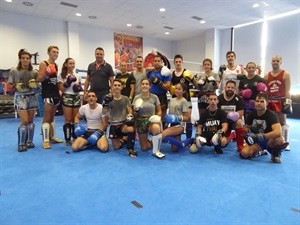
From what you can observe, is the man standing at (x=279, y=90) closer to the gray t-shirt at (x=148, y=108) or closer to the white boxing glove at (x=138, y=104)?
the gray t-shirt at (x=148, y=108)

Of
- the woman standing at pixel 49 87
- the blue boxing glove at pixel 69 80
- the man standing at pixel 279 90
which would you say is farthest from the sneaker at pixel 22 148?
Result: the man standing at pixel 279 90

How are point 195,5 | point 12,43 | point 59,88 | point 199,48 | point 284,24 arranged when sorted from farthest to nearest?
point 199,48 → point 284,24 → point 12,43 → point 195,5 → point 59,88

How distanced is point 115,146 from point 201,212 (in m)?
1.83

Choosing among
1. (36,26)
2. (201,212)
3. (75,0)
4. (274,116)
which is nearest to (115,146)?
(201,212)

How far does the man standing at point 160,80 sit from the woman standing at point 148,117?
0.14m

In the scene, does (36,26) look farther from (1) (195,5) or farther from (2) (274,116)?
(2) (274,116)

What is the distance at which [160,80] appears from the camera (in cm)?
317

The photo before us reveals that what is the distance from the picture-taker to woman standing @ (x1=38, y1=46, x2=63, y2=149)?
308 centimetres

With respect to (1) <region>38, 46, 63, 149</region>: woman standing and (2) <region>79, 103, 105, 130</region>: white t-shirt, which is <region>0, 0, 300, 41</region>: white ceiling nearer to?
(1) <region>38, 46, 63, 149</region>: woman standing

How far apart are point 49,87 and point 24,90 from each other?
12.4 inches

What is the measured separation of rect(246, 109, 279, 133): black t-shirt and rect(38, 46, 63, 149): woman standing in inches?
103

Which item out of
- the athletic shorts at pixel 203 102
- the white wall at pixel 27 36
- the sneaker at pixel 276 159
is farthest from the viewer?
the white wall at pixel 27 36

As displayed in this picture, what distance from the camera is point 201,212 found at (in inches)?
62.8

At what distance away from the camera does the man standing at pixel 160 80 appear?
3123mm
